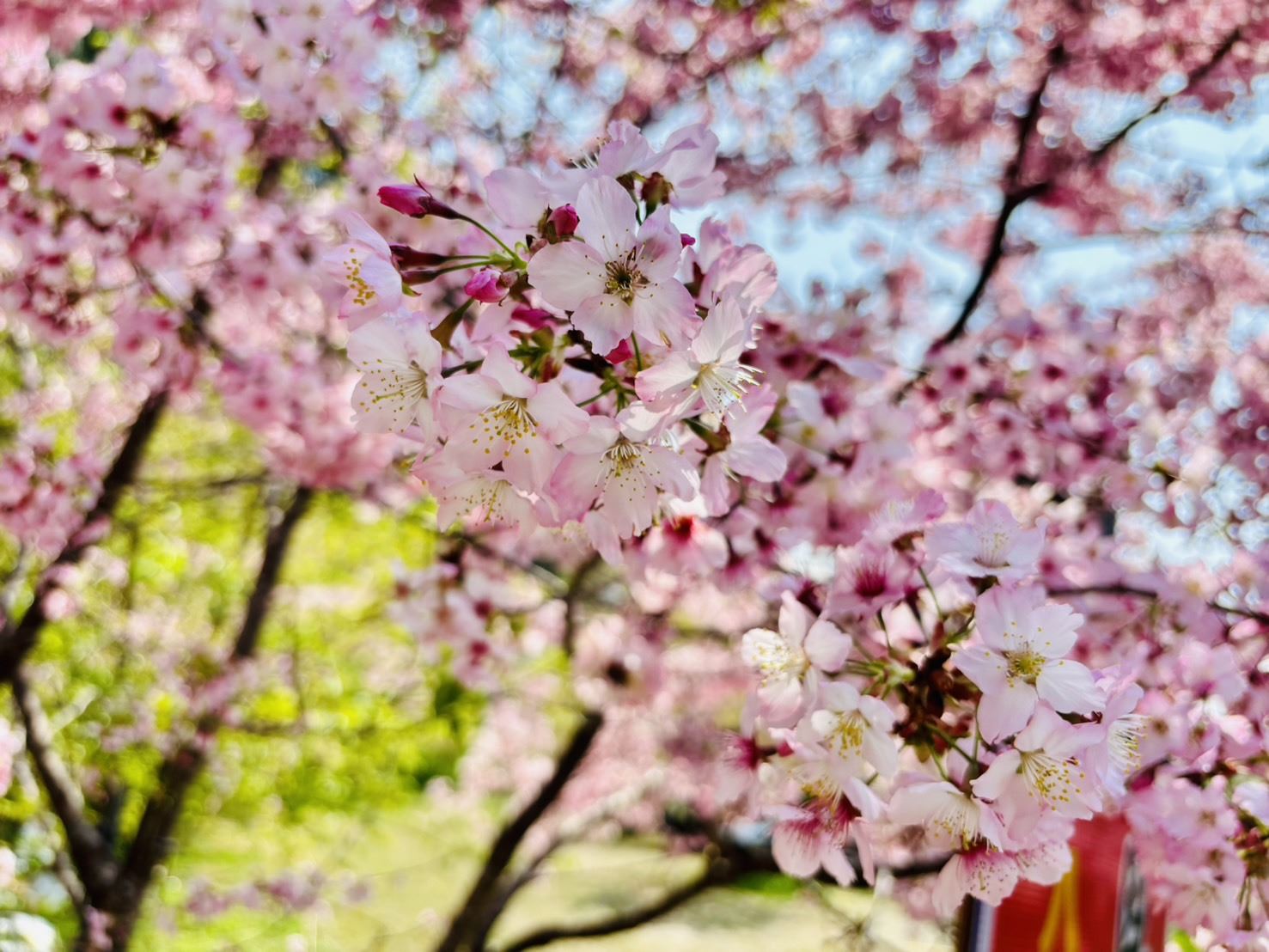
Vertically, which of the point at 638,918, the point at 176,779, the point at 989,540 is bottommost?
the point at 638,918

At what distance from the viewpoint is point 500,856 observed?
4.01 m

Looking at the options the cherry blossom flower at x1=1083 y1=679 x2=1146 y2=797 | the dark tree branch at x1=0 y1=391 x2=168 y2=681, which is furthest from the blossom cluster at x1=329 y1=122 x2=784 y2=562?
the dark tree branch at x1=0 y1=391 x2=168 y2=681

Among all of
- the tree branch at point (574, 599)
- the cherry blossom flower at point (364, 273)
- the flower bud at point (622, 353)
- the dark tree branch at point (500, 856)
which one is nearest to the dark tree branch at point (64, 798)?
the dark tree branch at point (500, 856)

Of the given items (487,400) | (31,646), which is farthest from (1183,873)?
(31,646)

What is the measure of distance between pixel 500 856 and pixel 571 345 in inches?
142

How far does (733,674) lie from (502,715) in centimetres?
318

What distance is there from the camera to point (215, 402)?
5.00m

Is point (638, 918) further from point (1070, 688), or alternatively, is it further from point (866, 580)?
point (1070, 688)

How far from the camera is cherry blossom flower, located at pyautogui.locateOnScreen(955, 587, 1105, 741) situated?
899mm

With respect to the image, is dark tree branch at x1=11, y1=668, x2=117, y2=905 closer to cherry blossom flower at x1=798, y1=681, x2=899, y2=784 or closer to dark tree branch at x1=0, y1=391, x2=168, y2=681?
dark tree branch at x1=0, y1=391, x2=168, y2=681

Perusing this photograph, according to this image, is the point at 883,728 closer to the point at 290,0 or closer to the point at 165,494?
the point at 290,0

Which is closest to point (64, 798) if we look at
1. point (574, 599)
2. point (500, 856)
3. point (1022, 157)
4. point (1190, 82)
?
point (500, 856)

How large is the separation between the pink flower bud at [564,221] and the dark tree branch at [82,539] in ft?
8.42

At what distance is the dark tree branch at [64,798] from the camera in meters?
3.15
